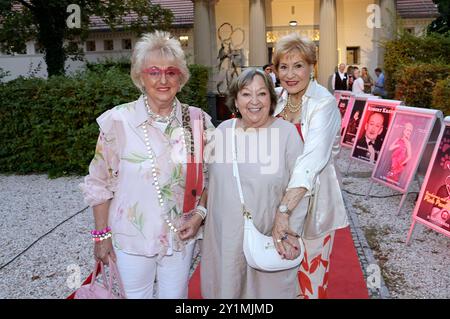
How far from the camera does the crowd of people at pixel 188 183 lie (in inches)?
94.4

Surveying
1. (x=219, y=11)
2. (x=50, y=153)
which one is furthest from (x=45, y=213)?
(x=219, y=11)

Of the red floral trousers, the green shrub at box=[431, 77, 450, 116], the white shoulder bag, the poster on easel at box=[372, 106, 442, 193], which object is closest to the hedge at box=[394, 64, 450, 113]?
the green shrub at box=[431, 77, 450, 116]

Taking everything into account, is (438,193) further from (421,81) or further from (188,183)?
(421,81)

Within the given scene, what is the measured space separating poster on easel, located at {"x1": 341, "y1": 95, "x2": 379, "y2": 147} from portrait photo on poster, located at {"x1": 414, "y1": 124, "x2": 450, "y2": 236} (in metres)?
4.17

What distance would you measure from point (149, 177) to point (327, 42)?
1967 cm

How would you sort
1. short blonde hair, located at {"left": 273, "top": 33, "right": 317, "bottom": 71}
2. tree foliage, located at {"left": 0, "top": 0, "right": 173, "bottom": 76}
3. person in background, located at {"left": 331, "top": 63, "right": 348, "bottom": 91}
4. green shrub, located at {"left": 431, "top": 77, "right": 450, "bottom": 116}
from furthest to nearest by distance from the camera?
person in background, located at {"left": 331, "top": 63, "right": 348, "bottom": 91}
tree foliage, located at {"left": 0, "top": 0, "right": 173, "bottom": 76}
green shrub, located at {"left": 431, "top": 77, "right": 450, "bottom": 116}
short blonde hair, located at {"left": 273, "top": 33, "right": 317, "bottom": 71}

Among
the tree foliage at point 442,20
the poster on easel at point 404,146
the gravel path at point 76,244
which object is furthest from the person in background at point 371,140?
the tree foliage at point 442,20

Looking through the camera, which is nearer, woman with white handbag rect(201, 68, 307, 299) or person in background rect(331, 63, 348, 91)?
woman with white handbag rect(201, 68, 307, 299)

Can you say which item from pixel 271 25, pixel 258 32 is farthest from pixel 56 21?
pixel 271 25

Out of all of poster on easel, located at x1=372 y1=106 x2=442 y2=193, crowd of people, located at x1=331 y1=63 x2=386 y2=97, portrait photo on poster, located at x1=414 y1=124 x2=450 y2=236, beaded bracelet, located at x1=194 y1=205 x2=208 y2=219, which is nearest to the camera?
beaded bracelet, located at x1=194 y1=205 x2=208 y2=219

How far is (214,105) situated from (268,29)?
8005mm

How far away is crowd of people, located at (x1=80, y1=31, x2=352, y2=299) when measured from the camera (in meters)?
2.40

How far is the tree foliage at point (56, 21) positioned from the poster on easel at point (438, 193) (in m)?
11.1

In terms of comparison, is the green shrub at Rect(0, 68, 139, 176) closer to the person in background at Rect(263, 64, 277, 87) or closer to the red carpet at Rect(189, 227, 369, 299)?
the person in background at Rect(263, 64, 277, 87)
